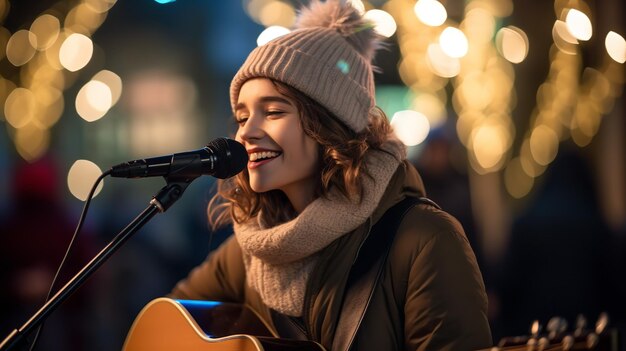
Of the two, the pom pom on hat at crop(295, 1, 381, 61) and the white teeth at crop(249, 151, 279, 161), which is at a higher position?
the pom pom on hat at crop(295, 1, 381, 61)

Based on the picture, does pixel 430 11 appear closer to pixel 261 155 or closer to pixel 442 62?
pixel 442 62

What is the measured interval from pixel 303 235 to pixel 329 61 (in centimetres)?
53

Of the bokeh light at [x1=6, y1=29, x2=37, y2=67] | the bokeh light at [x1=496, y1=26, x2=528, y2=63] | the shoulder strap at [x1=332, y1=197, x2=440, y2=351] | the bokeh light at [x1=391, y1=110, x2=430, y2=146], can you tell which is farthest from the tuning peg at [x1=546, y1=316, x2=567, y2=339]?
the bokeh light at [x1=6, y1=29, x2=37, y2=67]

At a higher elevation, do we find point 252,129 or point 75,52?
point 75,52

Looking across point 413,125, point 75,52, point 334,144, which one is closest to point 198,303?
point 334,144

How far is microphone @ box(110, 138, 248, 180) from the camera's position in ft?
6.02

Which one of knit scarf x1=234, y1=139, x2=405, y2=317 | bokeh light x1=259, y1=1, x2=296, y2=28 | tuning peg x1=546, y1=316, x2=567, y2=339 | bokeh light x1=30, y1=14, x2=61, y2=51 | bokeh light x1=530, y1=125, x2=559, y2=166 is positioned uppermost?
bokeh light x1=30, y1=14, x2=61, y2=51

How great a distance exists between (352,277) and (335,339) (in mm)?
176

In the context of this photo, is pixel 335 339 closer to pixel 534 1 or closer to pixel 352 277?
pixel 352 277

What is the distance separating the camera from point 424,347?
203 cm

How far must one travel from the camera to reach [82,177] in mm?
7113

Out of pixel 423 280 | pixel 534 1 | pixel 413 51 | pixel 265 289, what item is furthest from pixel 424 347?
pixel 534 1

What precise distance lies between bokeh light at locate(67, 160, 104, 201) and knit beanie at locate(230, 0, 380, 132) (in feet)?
14.9

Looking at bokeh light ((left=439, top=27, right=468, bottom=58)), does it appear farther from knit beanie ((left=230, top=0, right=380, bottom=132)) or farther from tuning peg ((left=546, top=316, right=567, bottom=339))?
tuning peg ((left=546, top=316, right=567, bottom=339))
